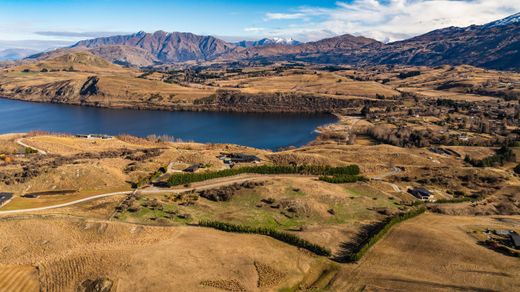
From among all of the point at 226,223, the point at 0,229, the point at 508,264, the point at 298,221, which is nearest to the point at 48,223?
the point at 0,229

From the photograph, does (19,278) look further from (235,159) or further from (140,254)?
(235,159)

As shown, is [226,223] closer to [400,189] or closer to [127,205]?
[127,205]

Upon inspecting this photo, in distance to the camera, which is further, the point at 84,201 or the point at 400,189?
the point at 400,189

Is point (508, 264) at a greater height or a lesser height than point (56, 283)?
greater

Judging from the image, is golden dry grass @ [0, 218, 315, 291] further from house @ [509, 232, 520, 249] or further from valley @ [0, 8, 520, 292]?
house @ [509, 232, 520, 249]

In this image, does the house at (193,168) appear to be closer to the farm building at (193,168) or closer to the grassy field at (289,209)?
the farm building at (193,168)

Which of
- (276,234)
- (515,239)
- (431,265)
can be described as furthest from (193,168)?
(515,239)

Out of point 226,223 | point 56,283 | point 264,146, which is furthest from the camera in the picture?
point 264,146

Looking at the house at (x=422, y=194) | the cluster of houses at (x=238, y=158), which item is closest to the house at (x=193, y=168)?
the cluster of houses at (x=238, y=158)
